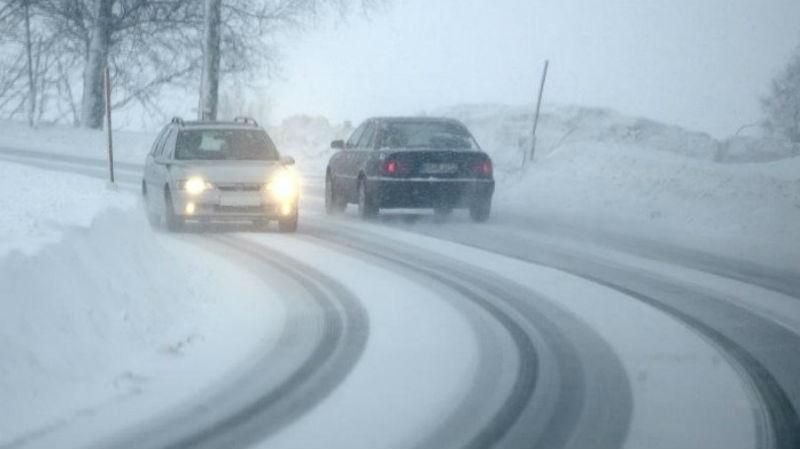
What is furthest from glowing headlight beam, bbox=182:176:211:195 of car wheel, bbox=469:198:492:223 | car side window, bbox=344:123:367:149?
car side window, bbox=344:123:367:149

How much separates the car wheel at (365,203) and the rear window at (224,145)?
2.02 meters

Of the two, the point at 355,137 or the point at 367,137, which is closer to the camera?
the point at 367,137

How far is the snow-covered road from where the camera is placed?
644 centimetres

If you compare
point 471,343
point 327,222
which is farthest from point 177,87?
point 471,343

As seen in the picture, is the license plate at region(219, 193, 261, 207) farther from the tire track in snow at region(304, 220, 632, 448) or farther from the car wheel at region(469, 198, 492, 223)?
the tire track in snow at region(304, 220, 632, 448)

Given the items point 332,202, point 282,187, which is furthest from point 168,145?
point 332,202

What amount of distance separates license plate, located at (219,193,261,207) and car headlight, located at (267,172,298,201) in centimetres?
22

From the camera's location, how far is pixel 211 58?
1377 inches

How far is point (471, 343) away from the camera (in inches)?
353

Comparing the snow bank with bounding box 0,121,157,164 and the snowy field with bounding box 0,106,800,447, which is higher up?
the snowy field with bounding box 0,106,800,447

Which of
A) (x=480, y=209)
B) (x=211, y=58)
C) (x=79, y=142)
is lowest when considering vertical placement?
(x=79, y=142)

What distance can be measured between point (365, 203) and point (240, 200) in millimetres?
3157

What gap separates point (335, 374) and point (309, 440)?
1619mm

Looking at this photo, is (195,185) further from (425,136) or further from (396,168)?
(425,136)
